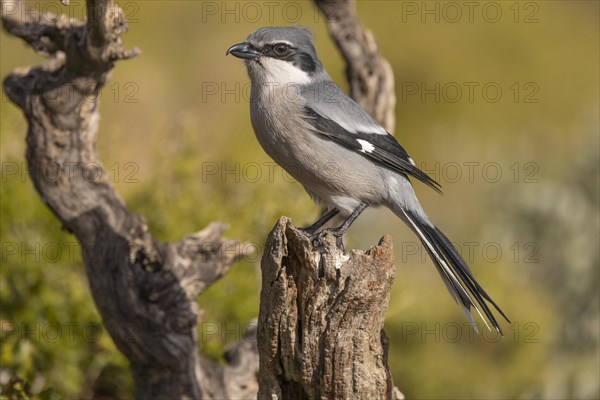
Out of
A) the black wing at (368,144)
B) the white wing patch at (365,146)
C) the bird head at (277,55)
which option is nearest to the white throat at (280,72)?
the bird head at (277,55)

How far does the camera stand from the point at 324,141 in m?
4.02

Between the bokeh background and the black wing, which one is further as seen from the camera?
the bokeh background

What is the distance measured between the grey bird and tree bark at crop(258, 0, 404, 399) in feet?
2.02

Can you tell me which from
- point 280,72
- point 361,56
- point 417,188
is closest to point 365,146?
point 280,72

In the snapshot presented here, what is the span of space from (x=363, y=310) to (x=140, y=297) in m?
1.38

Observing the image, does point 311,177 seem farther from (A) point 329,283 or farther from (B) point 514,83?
(B) point 514,83

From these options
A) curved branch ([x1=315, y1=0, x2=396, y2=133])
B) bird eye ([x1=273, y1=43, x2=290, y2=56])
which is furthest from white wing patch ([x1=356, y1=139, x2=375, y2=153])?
curved branch ([x1=315, y1=0, x2=396, y2=133])

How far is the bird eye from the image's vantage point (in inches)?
164

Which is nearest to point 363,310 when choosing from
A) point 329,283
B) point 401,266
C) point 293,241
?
point 329,283

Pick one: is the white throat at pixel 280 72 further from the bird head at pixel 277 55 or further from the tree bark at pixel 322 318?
the tree bark at pixel 322 318

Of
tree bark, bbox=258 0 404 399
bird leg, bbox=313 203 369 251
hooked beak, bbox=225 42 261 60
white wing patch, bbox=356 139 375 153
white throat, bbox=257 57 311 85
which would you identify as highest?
hooked beak, bbox=225 42 261 60

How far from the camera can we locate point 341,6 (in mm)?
5148

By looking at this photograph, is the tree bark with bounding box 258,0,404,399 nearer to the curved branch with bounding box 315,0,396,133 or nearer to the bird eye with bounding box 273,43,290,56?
the bird eye with bounding box 273,43,290,56

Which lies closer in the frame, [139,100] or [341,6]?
[341,6]
